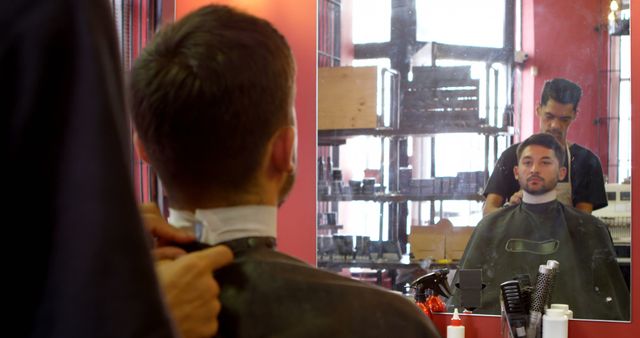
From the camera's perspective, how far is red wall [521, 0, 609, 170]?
2820mm

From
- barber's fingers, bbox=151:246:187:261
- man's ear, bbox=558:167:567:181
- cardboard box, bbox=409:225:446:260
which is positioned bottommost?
cardboard box, bbox=409:225:446:260

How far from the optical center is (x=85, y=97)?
0.54 meters

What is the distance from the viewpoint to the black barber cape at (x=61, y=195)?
20.7 inches

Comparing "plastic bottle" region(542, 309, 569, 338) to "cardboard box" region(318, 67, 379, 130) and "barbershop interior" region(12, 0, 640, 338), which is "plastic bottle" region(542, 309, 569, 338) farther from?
"cardboard box" region(318, 67, 379, 130)

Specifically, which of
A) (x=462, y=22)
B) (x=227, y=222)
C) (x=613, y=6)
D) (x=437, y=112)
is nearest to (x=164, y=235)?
(x=227, y=222)

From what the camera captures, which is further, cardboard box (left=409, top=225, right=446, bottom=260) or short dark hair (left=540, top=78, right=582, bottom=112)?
cardboard box (left=409, top=225, right=446, bottom=260)

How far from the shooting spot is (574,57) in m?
2.87

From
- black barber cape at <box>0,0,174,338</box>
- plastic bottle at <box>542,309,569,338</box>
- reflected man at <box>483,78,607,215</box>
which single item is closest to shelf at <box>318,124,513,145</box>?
reflected man at <box>483,78,607,215</box>

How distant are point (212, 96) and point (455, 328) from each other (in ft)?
6.28

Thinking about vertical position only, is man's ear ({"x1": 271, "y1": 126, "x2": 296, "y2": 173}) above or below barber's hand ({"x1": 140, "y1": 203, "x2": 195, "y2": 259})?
above

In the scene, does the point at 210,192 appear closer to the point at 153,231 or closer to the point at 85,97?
the point at 153,231

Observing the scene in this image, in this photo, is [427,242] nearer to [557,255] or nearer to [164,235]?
[557,255]

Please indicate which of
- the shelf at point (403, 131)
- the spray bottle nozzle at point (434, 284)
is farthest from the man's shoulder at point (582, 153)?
the spray bottle nozzle at point (434, 284)

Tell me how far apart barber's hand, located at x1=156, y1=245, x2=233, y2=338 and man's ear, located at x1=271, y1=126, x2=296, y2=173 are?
8.3 inches
